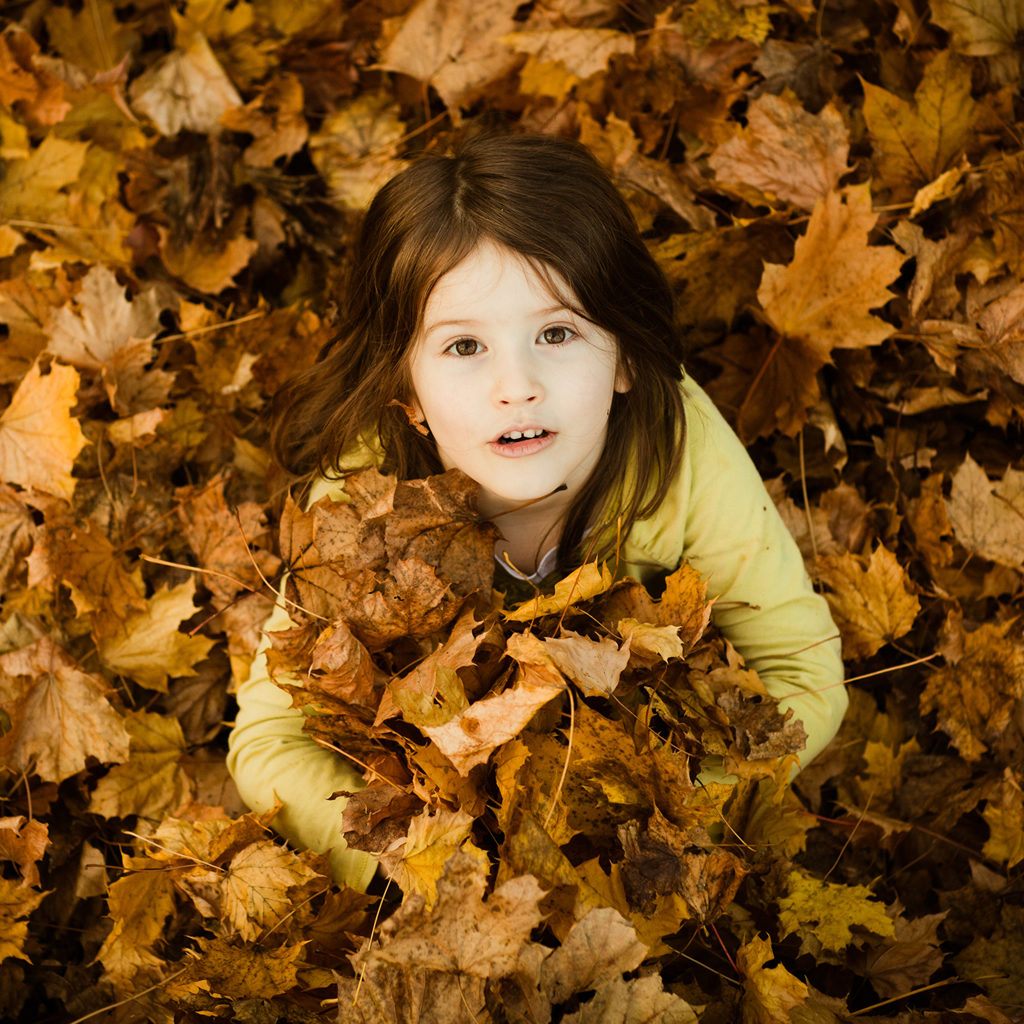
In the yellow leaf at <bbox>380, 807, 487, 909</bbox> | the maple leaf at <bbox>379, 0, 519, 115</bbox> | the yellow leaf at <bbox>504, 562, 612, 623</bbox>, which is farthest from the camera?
the maple leaf at <bbox>379, 0, 519, 115</bbox>

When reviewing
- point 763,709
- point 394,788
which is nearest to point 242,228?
point 394,788

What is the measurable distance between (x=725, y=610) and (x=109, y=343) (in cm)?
131

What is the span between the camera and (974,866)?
1426mm

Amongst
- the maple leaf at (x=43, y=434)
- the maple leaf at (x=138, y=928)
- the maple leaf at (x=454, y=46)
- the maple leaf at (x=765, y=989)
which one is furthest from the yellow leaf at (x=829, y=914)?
the maple leaf at (x=454, y=46)

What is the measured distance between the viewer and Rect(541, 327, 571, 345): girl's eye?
1.16 metres

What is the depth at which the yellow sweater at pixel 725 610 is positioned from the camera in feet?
4.49

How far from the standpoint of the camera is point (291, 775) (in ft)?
4.36

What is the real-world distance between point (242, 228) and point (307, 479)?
0.71 metres

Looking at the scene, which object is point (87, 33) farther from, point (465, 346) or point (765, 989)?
point (765, 989)

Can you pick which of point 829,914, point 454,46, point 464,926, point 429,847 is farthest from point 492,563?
point 454,46

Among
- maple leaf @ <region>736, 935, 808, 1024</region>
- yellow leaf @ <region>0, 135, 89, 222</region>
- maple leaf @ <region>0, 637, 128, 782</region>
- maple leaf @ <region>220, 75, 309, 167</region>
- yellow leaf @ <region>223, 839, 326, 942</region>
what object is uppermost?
maple leaf @ <region>220, 75, 309, 167</region>

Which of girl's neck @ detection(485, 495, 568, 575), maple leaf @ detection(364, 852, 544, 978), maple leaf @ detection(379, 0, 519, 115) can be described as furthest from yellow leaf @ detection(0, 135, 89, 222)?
maple leaf @ detection(364, 852, 544, 978)

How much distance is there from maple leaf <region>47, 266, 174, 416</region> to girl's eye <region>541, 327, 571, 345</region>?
2.96 ft

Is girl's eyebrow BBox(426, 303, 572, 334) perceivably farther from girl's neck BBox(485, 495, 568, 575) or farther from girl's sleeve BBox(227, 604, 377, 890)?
girl's sleeve BBox(227, 604, 377, 890)
